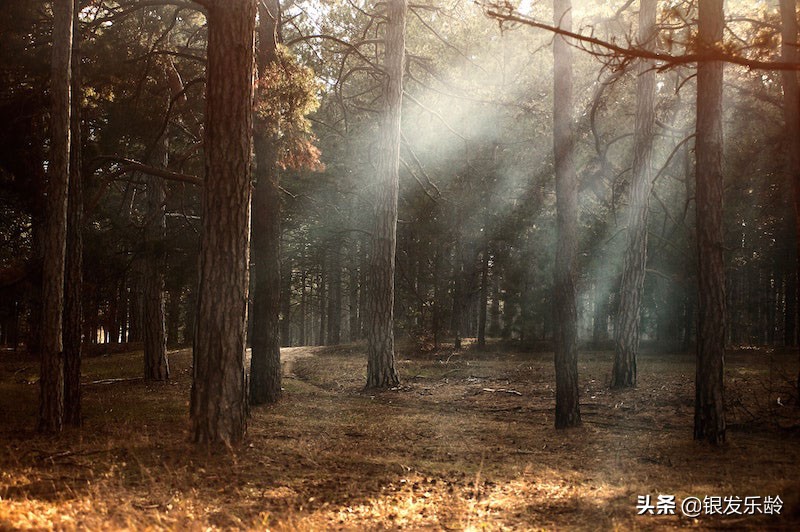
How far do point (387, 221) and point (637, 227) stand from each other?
6.08m

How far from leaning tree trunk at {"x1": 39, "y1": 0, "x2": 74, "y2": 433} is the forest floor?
23.7 inches

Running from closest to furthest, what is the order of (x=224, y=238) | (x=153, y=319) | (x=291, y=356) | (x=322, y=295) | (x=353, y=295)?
(x=224, y=238) < (x=153, y=319) < (x=291, y=356) < (x=353, y=295) < (x=322, y=295)

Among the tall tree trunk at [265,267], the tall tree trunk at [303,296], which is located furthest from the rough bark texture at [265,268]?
the tall tree trunk at [303,296]

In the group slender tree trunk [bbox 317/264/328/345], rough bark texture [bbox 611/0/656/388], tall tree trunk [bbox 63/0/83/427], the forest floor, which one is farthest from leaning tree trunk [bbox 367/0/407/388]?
slender tree trunk [bbox 317/264/328/345]

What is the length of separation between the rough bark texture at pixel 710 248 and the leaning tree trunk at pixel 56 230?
8.98 m

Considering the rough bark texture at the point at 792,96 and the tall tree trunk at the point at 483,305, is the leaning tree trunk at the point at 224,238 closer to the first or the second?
the rough bark texture at the point at 792,96

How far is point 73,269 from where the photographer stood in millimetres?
9648

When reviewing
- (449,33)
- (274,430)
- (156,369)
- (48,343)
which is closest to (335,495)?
(274,430)

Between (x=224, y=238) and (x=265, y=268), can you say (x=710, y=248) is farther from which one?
(x=265, y=268)

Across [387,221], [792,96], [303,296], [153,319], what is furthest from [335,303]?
[792,96]

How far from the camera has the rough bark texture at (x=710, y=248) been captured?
30.1 ft

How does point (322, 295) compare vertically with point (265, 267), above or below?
below

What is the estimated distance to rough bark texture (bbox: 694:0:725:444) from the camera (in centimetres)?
916

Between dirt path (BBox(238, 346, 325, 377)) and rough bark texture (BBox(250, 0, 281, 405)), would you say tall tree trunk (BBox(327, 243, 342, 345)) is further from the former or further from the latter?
rough bark texture (BBox(250, 0, 281, 405))
